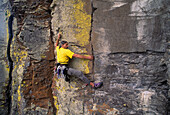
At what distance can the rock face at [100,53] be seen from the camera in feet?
7.20

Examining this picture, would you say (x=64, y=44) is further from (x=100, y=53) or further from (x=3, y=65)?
(x=3, y=65)

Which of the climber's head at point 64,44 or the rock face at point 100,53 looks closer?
the rock face at point 100,53

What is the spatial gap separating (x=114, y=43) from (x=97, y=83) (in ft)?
2.92

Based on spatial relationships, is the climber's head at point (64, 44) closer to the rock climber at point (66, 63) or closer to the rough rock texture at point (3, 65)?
the rock climber at point (66, 63)

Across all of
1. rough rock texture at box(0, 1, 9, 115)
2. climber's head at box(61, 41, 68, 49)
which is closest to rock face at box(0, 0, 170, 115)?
climber's head at box(61, 41, 68, 49)

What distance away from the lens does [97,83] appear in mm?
2498

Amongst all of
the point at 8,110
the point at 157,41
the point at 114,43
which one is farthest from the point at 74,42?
the point at 8,110

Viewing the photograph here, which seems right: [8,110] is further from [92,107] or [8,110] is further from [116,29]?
[116,29]

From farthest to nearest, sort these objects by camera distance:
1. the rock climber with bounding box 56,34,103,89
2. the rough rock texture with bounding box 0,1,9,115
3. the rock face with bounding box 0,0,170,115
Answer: the rough rock texture with bounding box 0,1,9,115, the rock climber with bounding box 56,34,103,89, the rock face with bounding box 0,0,170,115

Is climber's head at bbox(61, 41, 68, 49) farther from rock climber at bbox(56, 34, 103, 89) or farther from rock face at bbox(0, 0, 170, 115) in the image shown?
rock face at bbox(0, 0, 170, 115)

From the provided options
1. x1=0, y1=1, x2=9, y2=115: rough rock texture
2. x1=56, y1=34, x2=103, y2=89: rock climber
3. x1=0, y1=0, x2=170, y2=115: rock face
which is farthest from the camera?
x1=0, y1=1, x2=9, y2=115: rough rock texture

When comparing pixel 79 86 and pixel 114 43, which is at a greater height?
pixel 114 43

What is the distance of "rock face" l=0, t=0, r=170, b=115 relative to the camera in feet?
7.20

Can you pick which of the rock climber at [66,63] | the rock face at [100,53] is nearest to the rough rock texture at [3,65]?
the rock face at [100,53]
